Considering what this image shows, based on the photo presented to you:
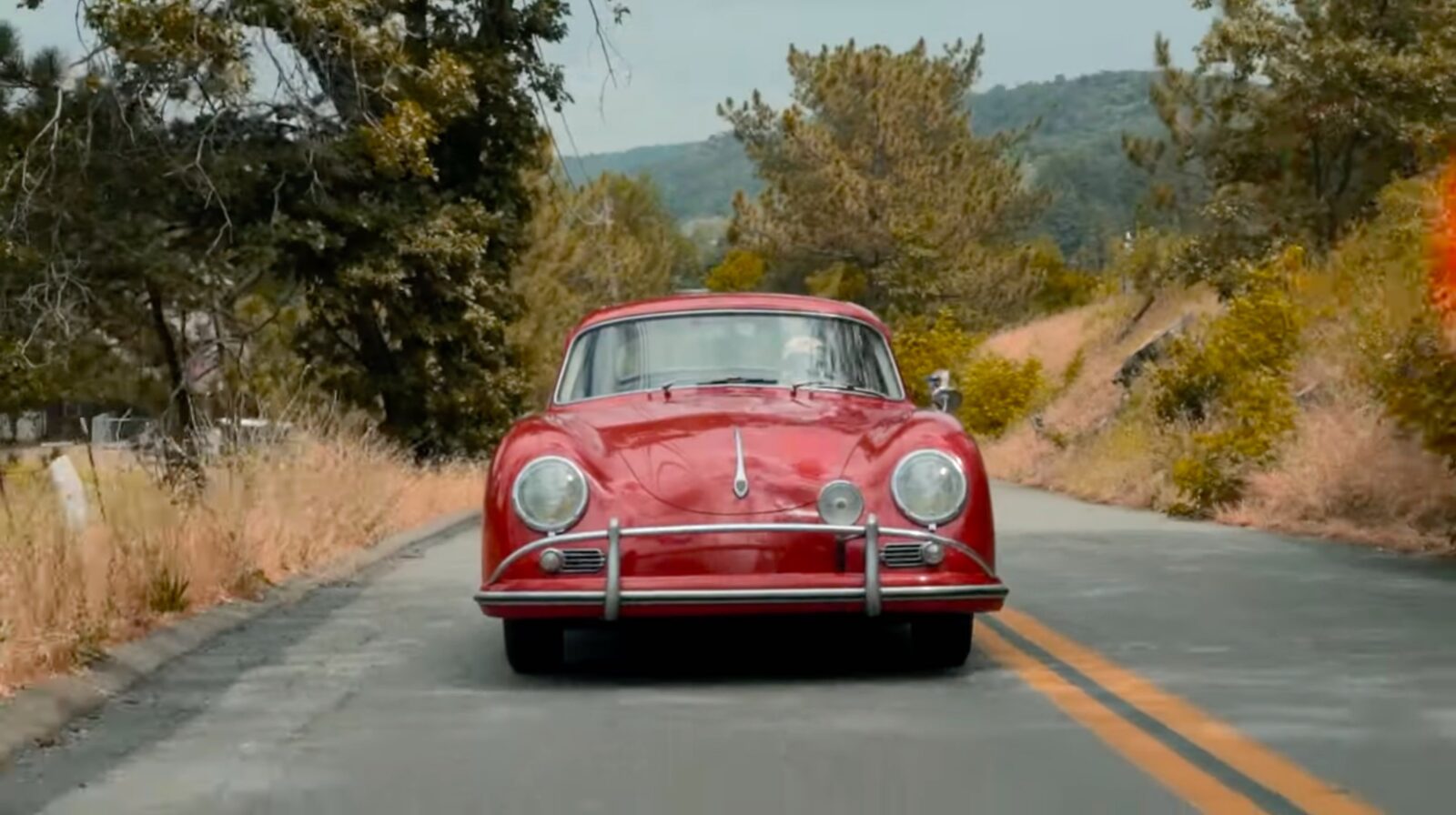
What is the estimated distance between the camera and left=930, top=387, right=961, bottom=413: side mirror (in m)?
9.50

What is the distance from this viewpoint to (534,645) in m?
7.85

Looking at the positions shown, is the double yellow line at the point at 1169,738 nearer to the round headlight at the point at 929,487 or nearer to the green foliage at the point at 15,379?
the round headlight at the point at 929,487

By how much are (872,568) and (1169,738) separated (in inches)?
54.8

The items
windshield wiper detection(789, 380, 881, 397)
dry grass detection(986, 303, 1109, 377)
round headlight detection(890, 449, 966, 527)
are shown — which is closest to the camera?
round headlight detection(890, 449, 966, 527)

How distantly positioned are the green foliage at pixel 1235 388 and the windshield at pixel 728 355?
11.6 meters

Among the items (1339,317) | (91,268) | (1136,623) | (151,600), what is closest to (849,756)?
(1136,623)

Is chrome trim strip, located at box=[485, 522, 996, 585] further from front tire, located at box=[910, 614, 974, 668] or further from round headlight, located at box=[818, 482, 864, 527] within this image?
front tire, located at box=[910, 614, 974, 668]

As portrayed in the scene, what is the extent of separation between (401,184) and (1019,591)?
14.8 metres

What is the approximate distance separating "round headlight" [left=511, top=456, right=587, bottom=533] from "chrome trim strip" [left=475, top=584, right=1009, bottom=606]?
0.28m

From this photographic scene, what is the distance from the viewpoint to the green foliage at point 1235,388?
20125mm

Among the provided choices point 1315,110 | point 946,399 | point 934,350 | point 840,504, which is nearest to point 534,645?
point 840,504

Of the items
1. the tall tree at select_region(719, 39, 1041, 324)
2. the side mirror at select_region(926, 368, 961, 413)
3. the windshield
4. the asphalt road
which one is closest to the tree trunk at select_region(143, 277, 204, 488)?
the asphalt road

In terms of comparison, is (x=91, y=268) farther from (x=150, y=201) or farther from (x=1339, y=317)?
(x=1339, y=317)

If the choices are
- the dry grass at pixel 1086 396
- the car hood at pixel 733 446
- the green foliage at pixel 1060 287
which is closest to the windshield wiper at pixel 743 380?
the car hood at pixel 733 446
